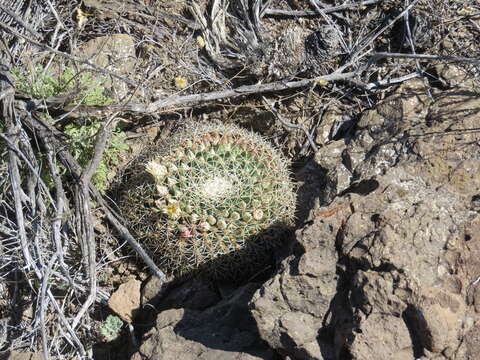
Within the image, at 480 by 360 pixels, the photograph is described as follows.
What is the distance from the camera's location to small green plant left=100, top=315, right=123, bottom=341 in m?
3.61

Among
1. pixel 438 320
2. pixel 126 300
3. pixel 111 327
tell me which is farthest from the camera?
pixel 126 300

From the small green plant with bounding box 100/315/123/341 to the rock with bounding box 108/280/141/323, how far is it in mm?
70

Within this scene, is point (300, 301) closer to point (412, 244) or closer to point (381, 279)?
point (381, 279)

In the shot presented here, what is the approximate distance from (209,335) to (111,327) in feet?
2.88

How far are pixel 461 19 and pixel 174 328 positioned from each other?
10.3 ft

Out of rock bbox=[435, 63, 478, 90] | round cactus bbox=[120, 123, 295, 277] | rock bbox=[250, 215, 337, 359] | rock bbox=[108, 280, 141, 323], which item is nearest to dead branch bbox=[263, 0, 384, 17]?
rock bbox=[435, 63, 478, 90]

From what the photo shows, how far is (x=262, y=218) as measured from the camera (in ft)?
11.7

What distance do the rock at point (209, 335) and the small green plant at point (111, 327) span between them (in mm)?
534

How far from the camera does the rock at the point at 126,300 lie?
12.3 ft

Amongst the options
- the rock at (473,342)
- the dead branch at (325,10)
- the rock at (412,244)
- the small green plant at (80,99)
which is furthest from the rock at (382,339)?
the dead branch at (325,10)

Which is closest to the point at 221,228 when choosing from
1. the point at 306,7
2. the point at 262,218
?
the point at 262,218

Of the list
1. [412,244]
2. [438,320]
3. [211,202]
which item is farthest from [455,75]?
[438,320]

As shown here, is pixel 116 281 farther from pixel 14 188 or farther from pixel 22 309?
pixel 14 188

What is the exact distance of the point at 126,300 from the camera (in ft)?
12.4
